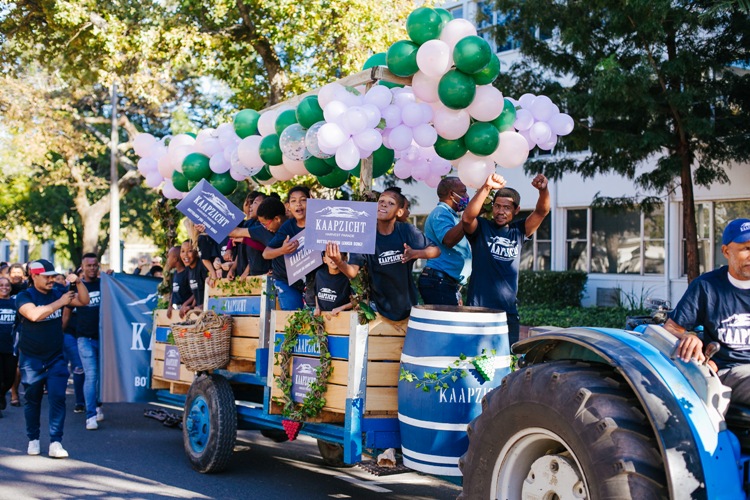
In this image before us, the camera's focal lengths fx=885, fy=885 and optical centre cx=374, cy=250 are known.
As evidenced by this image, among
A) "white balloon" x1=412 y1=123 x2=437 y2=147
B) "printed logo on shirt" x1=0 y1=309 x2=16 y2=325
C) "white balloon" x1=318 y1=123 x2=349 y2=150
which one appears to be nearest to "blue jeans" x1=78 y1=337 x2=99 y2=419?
"printed logo on shirt" x1=0 y1=309 x2=16 y2=325

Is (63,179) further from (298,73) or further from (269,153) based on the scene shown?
(269,153)

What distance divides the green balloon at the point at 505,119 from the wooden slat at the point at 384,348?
1913 mm

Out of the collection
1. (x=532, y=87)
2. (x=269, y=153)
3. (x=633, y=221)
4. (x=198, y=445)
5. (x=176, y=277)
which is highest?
(x=532, y=87)

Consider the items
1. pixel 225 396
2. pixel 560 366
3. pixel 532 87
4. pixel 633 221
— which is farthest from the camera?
pixel 633 221

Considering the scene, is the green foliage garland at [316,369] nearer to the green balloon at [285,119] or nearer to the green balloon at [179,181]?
the green balloon at [285,119]

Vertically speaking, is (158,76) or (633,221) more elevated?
(158,76)

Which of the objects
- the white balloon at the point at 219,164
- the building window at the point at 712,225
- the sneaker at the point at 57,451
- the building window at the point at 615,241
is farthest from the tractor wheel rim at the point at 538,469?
the building window at the point at 615,241

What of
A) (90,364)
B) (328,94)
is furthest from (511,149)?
(90,364)

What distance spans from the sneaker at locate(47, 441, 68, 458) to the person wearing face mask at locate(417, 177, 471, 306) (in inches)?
149

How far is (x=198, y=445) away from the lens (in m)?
7.58

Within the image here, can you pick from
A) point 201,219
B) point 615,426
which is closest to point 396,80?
point 201,219

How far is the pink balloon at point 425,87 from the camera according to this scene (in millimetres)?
6340

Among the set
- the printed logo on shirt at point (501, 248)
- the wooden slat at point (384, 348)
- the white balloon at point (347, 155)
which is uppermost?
the white balloon at point (347, 155)

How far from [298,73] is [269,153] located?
33.2 ft
